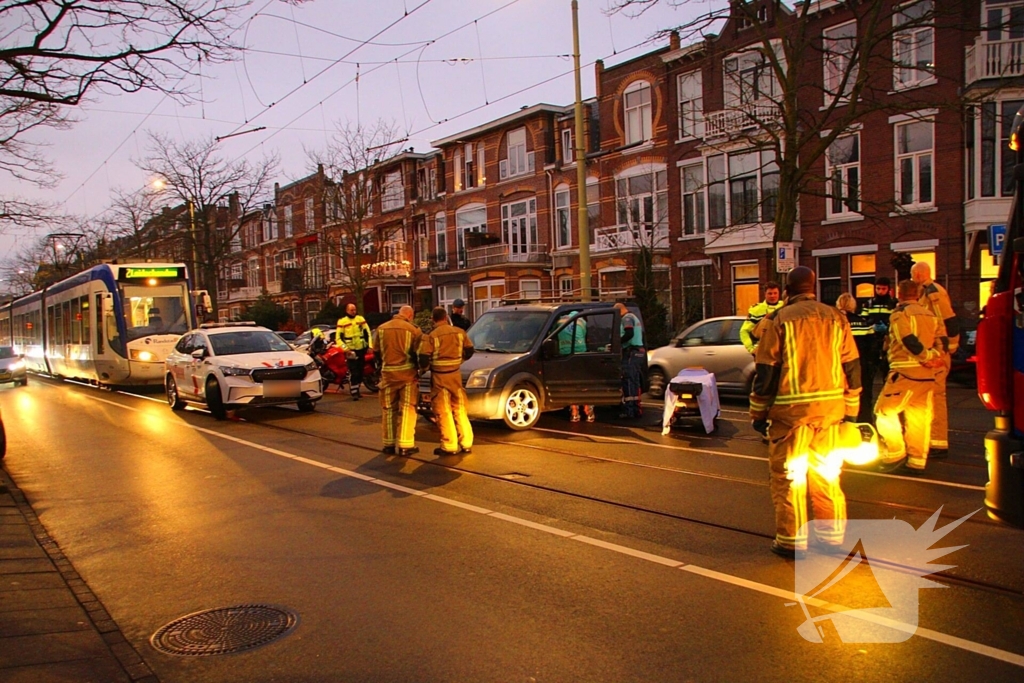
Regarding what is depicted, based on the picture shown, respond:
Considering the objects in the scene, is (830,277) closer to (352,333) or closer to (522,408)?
(352,333)

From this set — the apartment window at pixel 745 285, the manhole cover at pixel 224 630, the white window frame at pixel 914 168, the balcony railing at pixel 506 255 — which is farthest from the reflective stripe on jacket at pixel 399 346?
the balcony railing at pixel 506 255

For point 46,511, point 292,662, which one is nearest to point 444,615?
point 292,662

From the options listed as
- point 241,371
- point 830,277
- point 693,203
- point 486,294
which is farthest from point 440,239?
point 241,371

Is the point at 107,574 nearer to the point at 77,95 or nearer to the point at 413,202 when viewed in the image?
the point at 77,95

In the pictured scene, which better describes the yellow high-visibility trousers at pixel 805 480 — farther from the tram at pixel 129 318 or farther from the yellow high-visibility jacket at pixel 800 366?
the tram at pixel 129 318

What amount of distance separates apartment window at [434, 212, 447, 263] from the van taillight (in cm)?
3990

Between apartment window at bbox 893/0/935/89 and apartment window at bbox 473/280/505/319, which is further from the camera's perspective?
apartment window at bbox 473/280/505/319

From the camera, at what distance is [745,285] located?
2808cm

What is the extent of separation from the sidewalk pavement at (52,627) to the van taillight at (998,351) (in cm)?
458

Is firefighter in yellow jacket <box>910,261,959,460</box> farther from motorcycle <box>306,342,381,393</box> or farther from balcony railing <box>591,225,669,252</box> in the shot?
balcony railing <box>591,225,669,252</box>

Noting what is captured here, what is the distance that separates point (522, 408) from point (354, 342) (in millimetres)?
5770

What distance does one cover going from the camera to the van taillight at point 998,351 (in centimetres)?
437

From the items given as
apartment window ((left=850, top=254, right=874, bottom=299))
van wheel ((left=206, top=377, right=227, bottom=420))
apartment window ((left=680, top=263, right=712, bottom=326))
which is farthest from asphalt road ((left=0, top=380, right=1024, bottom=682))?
apartment window ((left=680, top=263, right=712, bottom=326))

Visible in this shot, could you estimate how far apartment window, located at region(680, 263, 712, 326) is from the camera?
1132 inches
